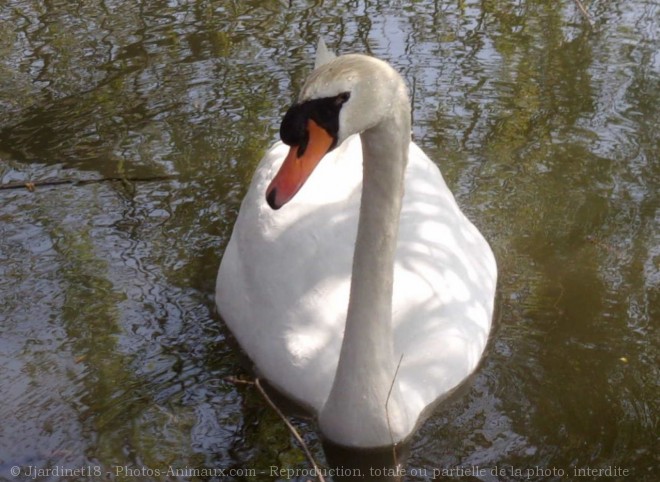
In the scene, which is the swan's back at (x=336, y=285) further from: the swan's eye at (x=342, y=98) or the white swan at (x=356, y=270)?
the swan's eye at (x=342, y=98)

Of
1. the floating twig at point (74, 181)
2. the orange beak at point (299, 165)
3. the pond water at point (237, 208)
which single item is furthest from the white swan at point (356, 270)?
the floating twig at point (74, 181)

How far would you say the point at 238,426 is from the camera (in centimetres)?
477

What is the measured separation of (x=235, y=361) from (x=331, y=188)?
1047mm

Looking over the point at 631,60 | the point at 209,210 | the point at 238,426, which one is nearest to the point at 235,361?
the point at 238,426

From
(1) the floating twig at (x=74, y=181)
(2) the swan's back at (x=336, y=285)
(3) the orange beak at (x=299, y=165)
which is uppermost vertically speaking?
(3) the orange beak at (x=299, y=165)

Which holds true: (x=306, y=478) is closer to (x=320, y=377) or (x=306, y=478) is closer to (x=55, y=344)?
(x=320, y=377)

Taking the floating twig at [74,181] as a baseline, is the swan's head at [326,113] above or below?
above

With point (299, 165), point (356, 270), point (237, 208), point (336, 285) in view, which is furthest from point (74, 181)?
point (299, 165)

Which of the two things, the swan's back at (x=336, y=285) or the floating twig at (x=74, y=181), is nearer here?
the swan's back at (x=336, y=285)

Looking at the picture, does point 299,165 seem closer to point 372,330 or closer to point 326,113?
point 326,113

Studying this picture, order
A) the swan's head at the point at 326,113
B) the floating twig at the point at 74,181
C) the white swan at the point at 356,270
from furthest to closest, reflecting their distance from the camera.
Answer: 1. the floating twig at the point at 74,181
2. the white swan at the point at 356,270
3. the swan's head at the point at 326,113

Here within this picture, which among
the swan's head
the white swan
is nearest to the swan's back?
the white swan

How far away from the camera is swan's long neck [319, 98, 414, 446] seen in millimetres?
4129

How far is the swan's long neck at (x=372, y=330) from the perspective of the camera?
4.13 meters
